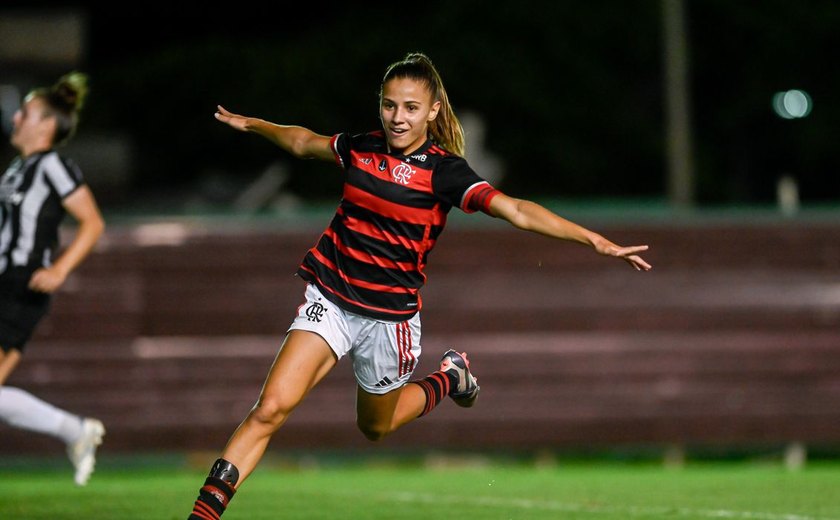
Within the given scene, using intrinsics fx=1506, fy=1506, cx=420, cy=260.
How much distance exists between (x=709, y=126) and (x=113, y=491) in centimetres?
3559

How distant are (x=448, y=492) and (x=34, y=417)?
2.71 m

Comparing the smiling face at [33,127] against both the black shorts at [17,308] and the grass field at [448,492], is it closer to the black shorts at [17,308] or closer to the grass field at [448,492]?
the black shorts at [17,308]

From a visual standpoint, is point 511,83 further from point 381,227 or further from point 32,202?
point 381,227

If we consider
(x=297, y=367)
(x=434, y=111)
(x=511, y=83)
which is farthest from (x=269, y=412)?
(x=511, y=83)

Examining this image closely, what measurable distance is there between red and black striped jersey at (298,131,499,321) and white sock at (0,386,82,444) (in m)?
2.76

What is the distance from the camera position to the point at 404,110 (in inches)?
273

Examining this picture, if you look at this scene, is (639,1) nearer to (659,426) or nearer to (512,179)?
(512,179)

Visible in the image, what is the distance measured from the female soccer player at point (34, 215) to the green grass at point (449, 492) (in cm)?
95

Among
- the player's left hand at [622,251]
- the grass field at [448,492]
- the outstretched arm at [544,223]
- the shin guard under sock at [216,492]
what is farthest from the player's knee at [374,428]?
the player's left hand at [622,251]

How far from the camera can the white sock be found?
9055 mm

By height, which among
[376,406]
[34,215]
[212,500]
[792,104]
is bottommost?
[212,500]

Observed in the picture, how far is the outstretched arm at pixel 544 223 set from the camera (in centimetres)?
648

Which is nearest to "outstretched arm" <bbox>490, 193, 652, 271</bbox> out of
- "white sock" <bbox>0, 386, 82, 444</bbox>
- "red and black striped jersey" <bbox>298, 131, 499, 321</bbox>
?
"red and black striped jersey" <bbox>298, 131, 499, 321</bbox>

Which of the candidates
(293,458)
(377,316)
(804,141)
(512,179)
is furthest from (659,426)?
(804,141)
